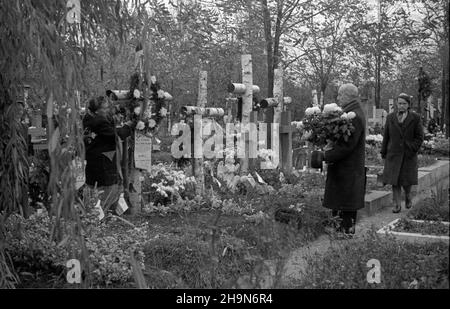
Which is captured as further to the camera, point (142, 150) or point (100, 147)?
point (142, 150)

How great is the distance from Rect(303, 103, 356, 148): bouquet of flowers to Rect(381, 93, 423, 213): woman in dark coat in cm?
238

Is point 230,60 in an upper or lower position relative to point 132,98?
upper

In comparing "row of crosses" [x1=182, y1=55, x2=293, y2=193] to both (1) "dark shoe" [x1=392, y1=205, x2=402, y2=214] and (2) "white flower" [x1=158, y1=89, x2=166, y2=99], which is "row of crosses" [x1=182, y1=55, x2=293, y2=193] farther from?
(1) "dark shoe" [x1=392, y1=205, x2=402, y2=214]

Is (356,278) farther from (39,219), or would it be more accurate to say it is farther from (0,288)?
(39,219)

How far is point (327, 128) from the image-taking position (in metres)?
6.33

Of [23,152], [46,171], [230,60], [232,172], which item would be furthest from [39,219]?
[230,60]

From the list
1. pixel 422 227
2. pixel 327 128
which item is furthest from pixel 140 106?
pixel 422 227

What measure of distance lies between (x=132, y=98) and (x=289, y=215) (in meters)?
2.48

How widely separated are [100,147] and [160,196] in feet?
4.40

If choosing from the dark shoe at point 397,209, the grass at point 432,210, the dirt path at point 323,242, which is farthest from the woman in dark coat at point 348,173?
the dark shoe at point 397,209

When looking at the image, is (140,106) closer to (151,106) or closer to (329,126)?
(151,106)

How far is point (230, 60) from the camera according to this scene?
1630 centimetres

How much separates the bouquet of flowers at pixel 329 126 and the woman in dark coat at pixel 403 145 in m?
2.38

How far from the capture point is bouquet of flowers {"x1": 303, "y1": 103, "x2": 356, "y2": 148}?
20.4 ft
